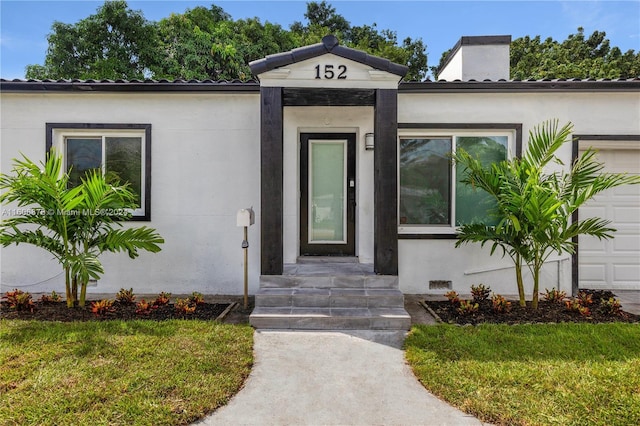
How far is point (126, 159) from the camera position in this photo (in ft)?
18.5

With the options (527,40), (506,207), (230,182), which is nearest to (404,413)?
(506,207)

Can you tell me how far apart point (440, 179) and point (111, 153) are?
550cm

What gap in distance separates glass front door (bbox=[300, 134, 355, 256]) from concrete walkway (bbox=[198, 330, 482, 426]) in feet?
7.14

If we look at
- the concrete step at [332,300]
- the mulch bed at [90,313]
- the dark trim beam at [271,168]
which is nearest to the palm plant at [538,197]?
the concrete step at [332,300]

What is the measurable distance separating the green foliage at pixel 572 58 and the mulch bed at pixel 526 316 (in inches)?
725

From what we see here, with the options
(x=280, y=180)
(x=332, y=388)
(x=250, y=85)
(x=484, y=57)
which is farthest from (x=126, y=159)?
(x=484, y=57)

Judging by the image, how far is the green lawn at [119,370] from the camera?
2.43 m

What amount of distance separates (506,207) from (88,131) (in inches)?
253

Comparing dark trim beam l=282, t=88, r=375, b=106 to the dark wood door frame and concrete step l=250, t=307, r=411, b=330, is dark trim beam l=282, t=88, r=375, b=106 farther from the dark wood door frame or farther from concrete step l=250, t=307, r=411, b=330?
concrete step l=250, t=307, r=411, b=330

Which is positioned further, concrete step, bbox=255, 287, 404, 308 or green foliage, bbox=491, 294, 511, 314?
green foliage, bbox=491, 294, 511, 314

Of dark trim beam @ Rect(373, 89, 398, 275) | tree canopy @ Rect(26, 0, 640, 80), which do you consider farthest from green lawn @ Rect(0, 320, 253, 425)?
tree canopy @ Rect(26, 0, 640, 80)

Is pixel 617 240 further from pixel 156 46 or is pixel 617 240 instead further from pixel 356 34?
pixel 356 34

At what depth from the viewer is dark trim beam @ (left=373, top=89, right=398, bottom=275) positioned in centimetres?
461

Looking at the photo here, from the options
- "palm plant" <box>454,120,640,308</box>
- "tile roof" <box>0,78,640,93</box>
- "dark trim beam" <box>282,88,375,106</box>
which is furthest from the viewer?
"tile roof" <box>0,78,640,93</box>
